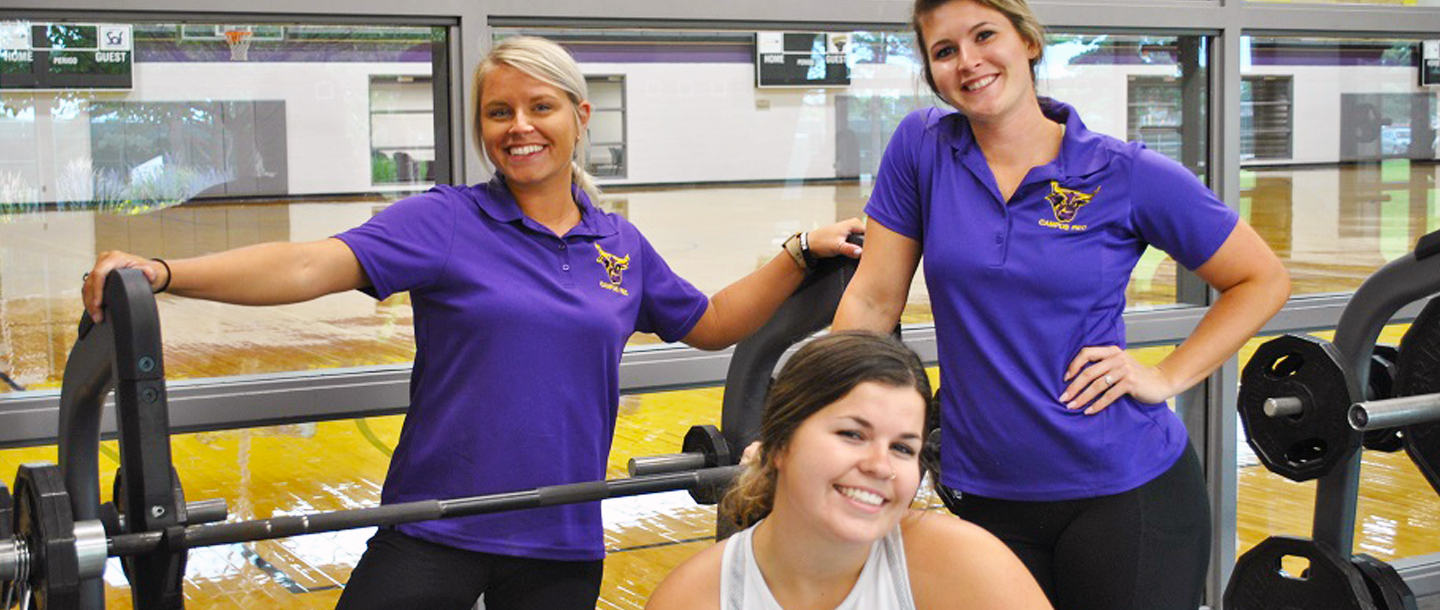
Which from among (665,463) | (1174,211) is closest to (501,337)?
(665,463)

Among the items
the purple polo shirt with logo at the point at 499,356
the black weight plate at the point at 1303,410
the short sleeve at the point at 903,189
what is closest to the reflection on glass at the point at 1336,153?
the black weight plate at the point at 1303,410

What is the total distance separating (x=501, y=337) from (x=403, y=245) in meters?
0.18

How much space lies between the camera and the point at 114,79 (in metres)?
2.78

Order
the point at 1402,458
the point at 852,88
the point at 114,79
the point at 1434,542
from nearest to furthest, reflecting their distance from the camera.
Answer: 1. the point at 114,79
2. the point at 852,88
3. the point at 1434,542
4. the point at 1402,458

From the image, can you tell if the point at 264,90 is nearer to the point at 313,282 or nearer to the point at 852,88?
the point at 313,282

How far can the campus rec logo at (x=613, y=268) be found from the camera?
2193 millimetres

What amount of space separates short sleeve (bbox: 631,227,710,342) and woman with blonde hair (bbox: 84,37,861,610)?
9 centimetres

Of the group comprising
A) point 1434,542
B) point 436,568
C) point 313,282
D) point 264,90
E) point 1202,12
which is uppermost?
point 1202,12

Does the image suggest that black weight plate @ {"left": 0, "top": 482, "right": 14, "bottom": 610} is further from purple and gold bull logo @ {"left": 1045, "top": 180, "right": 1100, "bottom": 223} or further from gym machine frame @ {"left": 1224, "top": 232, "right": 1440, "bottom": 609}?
gym machine frame @ {"left": 1224, "top": 232, "right": 1440, "bottom": 609}

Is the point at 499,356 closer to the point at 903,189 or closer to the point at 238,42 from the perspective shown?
the point at 903,189

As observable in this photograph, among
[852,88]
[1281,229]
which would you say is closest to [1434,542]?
[1281,229]

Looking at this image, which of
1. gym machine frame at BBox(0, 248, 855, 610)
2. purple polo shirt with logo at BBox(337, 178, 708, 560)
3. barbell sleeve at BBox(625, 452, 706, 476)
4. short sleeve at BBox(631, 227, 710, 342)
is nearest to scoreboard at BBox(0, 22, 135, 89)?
gym machine frame at BBox(0, 248, 855, 610)

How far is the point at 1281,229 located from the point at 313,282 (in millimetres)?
3198

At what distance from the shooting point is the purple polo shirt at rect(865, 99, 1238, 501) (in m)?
2.03
